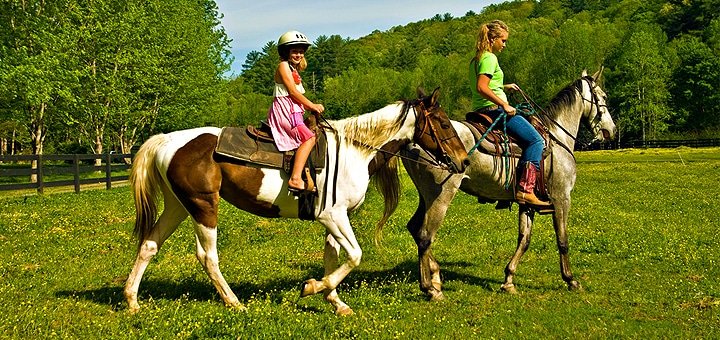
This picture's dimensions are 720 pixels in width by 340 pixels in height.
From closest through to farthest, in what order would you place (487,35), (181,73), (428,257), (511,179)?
(428,257) < (487,35) < (511,179) < (181,73)

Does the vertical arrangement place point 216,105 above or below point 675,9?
below

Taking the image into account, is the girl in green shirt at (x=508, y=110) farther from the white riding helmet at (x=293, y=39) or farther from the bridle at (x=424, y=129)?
the white riding helmet at (x=293, y=39)

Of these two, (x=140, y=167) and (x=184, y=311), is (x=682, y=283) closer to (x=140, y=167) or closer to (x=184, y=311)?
(x=184, y=311)

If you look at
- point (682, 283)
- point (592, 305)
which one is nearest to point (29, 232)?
point (592, 305)

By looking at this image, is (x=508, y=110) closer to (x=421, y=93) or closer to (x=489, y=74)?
(x=489, y=74)

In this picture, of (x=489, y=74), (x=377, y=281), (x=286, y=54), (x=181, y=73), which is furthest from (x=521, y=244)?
(x=181, y=73)

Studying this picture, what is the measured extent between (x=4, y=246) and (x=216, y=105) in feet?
155

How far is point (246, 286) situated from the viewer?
29.0 ft

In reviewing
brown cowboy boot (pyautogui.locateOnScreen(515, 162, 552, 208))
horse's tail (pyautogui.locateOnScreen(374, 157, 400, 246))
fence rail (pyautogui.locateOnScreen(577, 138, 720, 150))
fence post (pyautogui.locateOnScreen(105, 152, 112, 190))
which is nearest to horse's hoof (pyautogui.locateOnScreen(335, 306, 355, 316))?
horse's tail (pyautogui.locateOnScreen(374, 157, 400, 246))

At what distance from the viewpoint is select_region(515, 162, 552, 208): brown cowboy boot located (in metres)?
9.04

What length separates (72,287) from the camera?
842cm

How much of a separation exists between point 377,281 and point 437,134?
3088mm

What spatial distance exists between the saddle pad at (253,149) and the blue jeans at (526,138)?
360 centimetres

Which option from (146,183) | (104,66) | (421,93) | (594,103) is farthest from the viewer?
(104,66)
